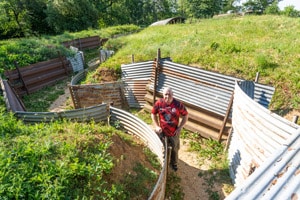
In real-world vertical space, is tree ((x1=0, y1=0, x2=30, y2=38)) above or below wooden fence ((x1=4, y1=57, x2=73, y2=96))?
above

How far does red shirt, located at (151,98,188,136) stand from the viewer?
5.30m

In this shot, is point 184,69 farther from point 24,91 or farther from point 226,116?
point 24,91

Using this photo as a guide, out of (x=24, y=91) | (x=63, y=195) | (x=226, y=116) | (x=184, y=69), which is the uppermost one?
(x=184, y=69)

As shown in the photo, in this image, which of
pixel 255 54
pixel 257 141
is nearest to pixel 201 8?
pixel 255 54

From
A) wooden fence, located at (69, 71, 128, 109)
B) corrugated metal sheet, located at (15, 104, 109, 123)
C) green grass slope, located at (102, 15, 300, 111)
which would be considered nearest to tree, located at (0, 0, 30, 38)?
green grass slope, located at (102, 15, 300, 111)

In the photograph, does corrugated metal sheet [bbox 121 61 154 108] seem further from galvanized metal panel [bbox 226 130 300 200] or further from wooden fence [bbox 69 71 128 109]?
galvanized metal panel [bbox 226 130 300 200]

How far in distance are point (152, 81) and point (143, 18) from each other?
58.3 metres

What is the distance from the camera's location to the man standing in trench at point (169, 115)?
17.3 feet

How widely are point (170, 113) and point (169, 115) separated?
7 centimetres

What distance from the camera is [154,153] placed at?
5.83 meters

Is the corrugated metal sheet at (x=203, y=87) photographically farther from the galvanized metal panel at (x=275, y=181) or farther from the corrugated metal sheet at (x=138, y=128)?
the galvanized metal panel at (x=275, y=181)

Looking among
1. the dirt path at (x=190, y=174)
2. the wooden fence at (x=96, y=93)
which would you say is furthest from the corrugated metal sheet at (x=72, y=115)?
the dirt path at (x=190, y=174)

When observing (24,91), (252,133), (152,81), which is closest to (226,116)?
(252,133)

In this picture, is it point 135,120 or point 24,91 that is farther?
point 24,91
